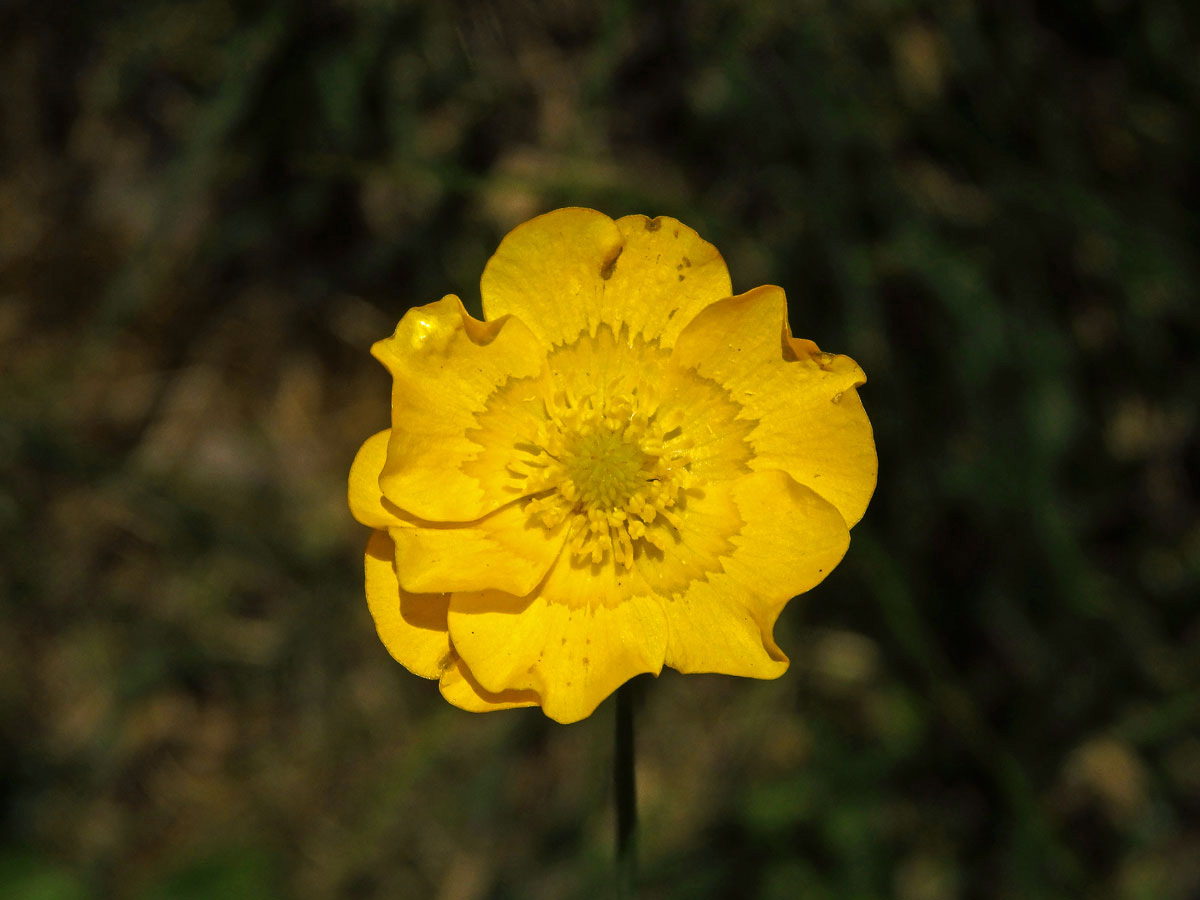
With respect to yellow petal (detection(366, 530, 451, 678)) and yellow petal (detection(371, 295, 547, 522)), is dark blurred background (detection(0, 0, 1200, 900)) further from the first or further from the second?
yellow petal (detection(366, 530, 451, 678))

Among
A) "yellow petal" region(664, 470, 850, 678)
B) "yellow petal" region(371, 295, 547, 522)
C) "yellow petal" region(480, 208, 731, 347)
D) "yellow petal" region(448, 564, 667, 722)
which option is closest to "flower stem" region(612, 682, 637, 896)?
"yellow petal" region(448, 564, 667, 722)

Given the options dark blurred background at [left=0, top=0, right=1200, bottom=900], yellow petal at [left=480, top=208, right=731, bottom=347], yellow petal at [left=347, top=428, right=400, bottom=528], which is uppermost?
yellow petal at [left=480, top=208, right=731, bottom=347]

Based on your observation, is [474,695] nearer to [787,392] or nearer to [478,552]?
[478,552]

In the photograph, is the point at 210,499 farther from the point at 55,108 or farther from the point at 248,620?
the point at 55,108

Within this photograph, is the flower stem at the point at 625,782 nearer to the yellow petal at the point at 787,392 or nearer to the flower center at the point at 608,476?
the flower center at the point at 608,476

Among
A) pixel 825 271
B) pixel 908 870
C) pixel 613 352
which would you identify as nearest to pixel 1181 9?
pixel 825 271

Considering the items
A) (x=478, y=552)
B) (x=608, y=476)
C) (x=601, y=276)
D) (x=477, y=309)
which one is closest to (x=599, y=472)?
(x=608, y=476)
